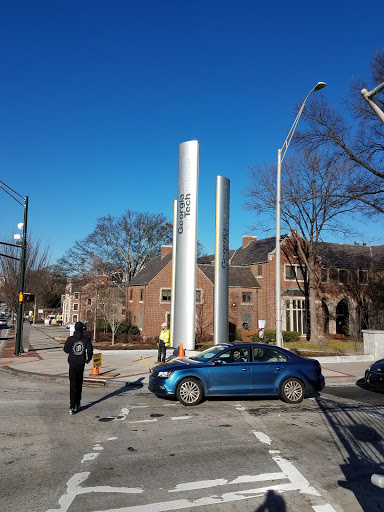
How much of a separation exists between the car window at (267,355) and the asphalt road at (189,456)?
3.53 ft

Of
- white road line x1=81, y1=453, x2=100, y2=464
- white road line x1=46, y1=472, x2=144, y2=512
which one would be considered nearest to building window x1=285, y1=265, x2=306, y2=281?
white road line x1=81, y1=453, x2=100, y2=464

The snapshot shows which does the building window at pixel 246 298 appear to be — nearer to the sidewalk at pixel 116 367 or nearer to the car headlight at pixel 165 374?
the sidewalk at pixel 116 367

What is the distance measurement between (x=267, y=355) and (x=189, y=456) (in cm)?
464

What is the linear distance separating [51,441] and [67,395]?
14.0 feet

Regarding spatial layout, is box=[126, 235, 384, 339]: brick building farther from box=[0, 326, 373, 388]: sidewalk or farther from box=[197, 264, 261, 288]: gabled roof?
box=[0, 326, 373, 388]: sidewalk

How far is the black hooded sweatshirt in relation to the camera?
9.05 metres

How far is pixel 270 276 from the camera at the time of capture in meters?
37.8

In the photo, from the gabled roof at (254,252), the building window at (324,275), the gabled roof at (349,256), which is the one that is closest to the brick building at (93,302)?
the gabled roof at (254,252)

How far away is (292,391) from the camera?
34.0 feet

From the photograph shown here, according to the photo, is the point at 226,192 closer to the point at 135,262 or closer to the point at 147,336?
the point at 147,336

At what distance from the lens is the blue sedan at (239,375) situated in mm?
9867

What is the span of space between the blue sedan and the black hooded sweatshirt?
187 centimetres

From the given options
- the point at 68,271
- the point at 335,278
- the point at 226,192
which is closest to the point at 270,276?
the point at 335,278

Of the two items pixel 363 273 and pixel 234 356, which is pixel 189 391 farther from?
pixel 363 273
